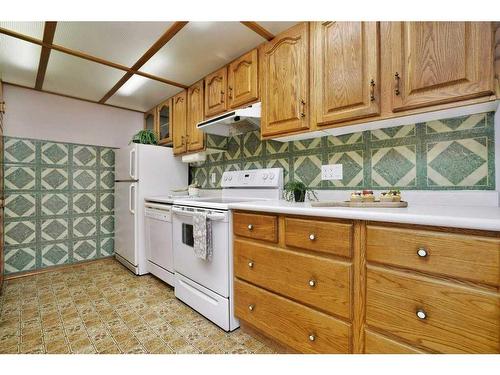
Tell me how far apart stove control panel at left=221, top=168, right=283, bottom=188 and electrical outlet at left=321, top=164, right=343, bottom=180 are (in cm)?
39

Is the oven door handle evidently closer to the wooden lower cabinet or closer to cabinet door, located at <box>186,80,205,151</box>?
the wooden lower cabinet

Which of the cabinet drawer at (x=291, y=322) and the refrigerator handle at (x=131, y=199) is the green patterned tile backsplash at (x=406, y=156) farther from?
the refrigerator handle at (x=131, y=199)

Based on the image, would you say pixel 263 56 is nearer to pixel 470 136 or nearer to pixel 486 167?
pixel 470 136

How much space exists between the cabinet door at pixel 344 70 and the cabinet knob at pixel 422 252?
0.76 meters

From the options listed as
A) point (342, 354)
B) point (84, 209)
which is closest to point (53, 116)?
point (84, 209)

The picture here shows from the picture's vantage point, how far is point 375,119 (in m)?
1.33

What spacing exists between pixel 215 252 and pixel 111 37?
5.76ft

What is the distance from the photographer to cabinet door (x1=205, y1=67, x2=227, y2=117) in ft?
7.31

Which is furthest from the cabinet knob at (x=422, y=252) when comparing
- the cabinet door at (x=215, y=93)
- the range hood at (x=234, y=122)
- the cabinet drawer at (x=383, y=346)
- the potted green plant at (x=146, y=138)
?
the potted green plant at (x=146, y=138)

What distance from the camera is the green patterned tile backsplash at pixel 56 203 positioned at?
2.70 meters

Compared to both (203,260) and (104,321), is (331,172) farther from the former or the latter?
(104,321)

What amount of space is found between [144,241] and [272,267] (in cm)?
191

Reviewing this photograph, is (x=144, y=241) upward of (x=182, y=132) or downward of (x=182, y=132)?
downward

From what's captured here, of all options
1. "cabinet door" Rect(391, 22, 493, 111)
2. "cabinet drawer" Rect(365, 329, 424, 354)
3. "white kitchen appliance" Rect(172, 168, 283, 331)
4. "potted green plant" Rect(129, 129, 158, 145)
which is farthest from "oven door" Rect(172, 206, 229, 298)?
"potted green plant" Rect(129, 129, 158, 145)
